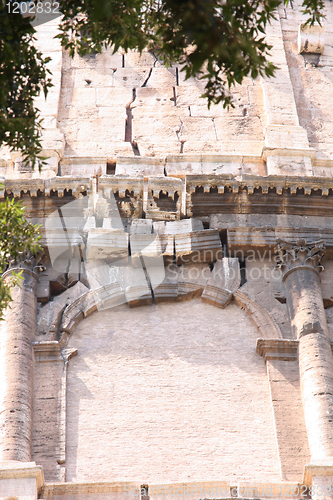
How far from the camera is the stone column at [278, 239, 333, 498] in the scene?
10.6 m

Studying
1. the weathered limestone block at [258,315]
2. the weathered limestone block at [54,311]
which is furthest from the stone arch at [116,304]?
the weathered limestone block at [54,311]

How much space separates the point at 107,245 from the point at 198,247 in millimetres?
1529

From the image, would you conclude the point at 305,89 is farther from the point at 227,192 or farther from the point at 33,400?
the point at 33,400

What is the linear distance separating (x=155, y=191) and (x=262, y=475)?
17.8ft

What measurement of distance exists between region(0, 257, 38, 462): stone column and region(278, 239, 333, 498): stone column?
388cm

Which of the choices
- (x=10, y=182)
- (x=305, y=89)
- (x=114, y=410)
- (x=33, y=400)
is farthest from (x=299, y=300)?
(x=305, y=89)

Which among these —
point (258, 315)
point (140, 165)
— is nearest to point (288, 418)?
point (258, 315)

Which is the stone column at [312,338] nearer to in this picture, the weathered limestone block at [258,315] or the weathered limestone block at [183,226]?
the weathered limestone block at [258,315]

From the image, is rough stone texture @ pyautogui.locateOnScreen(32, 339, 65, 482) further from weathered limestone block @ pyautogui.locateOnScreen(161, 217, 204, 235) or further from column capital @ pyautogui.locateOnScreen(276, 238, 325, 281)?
column capital @ pyautogui.locateOnScreen(276, 238, 325, 281)

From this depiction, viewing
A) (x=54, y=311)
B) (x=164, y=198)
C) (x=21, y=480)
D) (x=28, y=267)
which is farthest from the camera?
(x=164, y=198)

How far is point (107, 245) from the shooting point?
13.0 metres

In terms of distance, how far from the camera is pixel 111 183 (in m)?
13.5

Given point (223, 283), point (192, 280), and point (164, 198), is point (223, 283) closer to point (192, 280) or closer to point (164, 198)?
point (192, 280)

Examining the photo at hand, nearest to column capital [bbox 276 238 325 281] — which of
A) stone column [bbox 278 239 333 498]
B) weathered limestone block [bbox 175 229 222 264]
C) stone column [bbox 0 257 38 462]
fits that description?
stone column [bbox 278 239 333 498]
